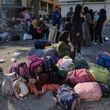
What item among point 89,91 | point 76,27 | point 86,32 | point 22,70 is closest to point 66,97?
point 89,91

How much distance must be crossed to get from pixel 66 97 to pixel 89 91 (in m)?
0.53

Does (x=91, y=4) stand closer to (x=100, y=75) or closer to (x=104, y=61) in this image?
(x=104, y=61)

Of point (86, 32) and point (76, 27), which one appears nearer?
point (76, 27)

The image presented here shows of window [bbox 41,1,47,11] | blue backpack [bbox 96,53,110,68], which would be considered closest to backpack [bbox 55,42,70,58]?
blue backpack [bbox 96,53,110,68]

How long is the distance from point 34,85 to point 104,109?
1.45 metres

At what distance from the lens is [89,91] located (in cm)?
737

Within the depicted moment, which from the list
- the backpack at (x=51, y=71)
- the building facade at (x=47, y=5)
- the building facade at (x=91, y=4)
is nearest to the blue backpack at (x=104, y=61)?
the backpack at (x=51, y=71)

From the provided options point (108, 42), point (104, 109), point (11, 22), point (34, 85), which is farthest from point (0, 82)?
point (11, 22)

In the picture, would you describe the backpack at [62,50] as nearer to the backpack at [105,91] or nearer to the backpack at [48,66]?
the backpack at [48,66]

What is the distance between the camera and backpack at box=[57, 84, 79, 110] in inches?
276

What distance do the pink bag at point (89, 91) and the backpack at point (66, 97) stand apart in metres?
0.18

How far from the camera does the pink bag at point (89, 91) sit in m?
7.38

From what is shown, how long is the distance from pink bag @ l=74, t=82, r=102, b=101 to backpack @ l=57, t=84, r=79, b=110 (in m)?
0.18

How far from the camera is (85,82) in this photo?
777cm
